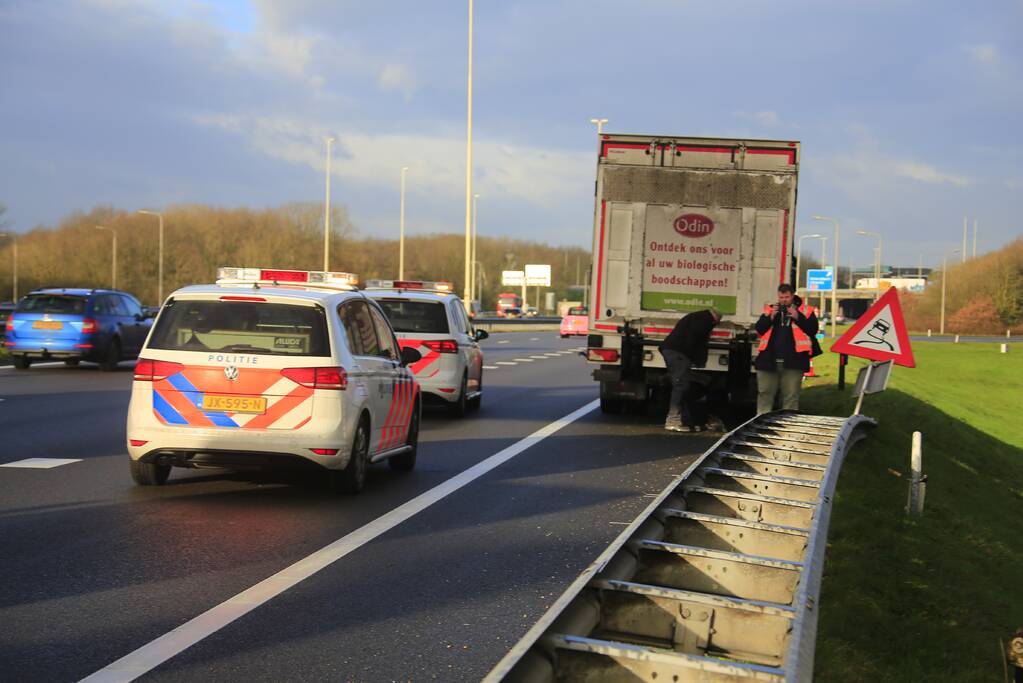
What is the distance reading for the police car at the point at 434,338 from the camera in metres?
17.0

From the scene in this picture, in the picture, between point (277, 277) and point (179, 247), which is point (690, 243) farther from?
point (179, 247)

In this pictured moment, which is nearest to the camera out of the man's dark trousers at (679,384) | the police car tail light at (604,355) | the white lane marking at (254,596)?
the white lane marking at (254,596)

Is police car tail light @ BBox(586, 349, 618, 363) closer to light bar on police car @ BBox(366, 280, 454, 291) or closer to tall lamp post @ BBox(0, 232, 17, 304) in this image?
light bar on police car @ BBox(366, 280, 454, 291)

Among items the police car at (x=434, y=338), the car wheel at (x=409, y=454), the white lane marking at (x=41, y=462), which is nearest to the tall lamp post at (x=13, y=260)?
the police car at (x=434, y=338)

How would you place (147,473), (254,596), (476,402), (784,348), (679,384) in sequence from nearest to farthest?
(254,596), (147,473), (784,348), (679,384), (476,402)

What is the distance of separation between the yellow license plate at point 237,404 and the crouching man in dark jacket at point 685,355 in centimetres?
777

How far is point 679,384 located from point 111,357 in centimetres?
1371

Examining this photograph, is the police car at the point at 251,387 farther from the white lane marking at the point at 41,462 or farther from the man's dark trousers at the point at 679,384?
the man's dark trousers at the point at 679,384

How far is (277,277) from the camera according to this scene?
37.9ft

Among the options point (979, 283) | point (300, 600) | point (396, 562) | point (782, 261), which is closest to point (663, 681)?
point (300, 600)

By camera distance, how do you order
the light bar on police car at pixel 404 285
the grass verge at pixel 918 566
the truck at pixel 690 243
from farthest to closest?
the light bar on police car at pixel 404 285
the truck at pixel 690 243
the grass verge at pixel 918 566

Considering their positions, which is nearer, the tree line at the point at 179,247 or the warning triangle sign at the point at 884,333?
the warning triangle sign at the point at 884,333

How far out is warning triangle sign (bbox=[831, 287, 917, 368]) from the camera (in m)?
13.4

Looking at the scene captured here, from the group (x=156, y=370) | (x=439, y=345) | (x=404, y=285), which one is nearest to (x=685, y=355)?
(x=439, y=345)
